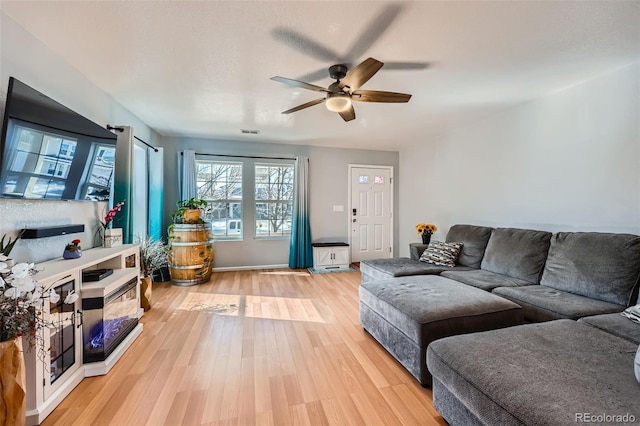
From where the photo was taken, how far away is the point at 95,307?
74.2 inches

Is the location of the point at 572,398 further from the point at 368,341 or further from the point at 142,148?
the point at 142,148

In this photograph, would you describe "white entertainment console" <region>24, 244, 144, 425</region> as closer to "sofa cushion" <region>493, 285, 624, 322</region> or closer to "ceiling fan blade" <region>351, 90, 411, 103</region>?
"ceiling fan blade" <region>351, 90, 411, 103</region>

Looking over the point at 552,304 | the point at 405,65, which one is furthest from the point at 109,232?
the point at 552,304

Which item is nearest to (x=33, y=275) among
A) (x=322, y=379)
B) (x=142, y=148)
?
(x=322, y=379)

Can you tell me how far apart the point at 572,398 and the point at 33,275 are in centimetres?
255

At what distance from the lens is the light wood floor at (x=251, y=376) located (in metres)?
1.51

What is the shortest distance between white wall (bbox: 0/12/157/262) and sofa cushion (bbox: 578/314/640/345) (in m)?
3.55

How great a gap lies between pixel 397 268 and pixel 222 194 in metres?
3.32

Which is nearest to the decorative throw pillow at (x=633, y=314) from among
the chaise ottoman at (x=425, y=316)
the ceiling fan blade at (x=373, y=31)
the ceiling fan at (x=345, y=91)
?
the chaise ottoman at (x=425, y=316)

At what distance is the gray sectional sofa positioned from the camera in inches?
40.2

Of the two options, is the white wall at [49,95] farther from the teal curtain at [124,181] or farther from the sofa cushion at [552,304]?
the sofa cushion at [552,304]

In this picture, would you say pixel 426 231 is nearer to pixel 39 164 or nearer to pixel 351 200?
pixel 351 200

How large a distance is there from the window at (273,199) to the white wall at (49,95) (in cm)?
251

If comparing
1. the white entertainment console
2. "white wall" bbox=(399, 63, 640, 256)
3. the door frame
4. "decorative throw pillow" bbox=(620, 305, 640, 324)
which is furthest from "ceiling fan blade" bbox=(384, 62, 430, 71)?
the door frame
